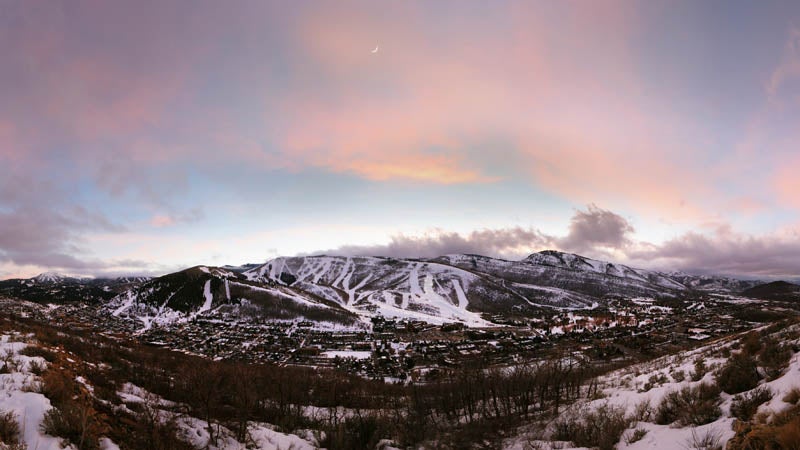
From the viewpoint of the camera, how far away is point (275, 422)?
1714 centimetres

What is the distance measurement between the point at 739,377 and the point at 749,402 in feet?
7.98

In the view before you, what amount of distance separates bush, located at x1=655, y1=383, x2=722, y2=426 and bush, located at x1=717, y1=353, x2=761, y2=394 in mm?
320

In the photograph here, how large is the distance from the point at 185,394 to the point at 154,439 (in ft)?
30.8

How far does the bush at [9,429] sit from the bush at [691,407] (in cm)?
1533

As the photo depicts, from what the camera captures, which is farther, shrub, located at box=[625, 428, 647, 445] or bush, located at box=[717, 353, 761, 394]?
bush, located at box=[717, 353, 761, 394]

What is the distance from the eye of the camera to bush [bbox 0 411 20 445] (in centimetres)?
556

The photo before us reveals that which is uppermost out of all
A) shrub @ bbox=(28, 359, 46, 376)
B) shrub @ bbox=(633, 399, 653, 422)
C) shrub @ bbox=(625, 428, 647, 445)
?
shrub @ bbox=(28, 359, 46, 376)

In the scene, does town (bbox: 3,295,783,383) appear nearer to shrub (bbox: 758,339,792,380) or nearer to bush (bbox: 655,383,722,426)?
bush (bbox: 655,383,722,426)

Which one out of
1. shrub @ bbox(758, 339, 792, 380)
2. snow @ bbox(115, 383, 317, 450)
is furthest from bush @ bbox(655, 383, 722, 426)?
snow @ bbox(115, 383, 317, 450)

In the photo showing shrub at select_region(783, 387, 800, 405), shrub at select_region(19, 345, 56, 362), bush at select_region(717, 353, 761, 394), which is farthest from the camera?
shrub at select_region(19, 345, 56, 362)

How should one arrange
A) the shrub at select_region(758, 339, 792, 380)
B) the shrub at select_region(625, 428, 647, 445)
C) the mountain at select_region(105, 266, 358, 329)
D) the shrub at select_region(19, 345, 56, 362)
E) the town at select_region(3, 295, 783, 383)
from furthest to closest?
the mountain at select_region(105, 266, 358, 329) < the town at select_region(3, 295, 783, 383) < the shrub at select_region(19, 345, 56, 362) < the shrub at select_region(758, 339, 792, 380) < the shrub at select_region(625, 428, 647, 445)

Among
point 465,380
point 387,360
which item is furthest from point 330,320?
point 465,380

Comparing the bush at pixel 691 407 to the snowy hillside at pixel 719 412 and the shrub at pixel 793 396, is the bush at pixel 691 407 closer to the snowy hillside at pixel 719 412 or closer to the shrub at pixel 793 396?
the snowy hillside at pixel 719 412

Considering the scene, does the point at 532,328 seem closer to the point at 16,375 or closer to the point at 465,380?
the point at 465,380
